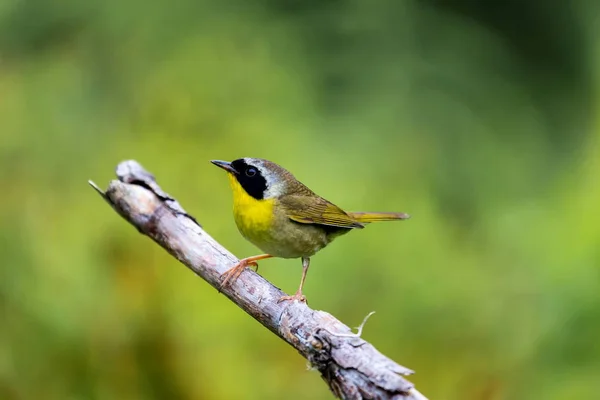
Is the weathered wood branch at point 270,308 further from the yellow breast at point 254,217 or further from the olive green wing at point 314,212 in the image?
the olive green wing at point 314,212

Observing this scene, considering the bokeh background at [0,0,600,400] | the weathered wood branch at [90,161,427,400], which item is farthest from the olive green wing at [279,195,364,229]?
the bokeh background at [0,0,600,400]

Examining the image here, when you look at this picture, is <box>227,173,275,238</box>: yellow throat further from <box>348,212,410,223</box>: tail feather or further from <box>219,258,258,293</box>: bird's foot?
<box>348,212,410,223</box>: tail feather

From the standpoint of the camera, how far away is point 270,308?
5.33 ft

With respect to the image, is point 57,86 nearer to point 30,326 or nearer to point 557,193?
point 30,326

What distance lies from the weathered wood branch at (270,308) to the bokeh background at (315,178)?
705mm

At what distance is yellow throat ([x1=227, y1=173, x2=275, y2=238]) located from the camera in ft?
6.40

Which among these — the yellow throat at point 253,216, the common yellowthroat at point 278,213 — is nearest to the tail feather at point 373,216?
the common yellowthroat at point 278,213

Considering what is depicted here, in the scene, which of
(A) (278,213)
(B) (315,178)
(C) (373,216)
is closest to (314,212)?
(A) (278,213)

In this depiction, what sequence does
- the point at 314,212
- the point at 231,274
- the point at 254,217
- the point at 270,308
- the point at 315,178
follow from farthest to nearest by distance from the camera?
the point at 315,178, the point at 314,212, the point at 254,217, the point at 231,274, the point at 270,308

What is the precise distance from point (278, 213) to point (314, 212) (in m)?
0.13

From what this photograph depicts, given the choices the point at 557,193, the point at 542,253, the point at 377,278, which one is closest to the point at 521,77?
the point at 557,193

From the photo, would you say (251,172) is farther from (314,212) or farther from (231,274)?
(231,274)

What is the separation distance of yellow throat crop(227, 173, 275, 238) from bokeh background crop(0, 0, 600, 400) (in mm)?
649

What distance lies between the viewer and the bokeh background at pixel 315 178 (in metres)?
2.53
